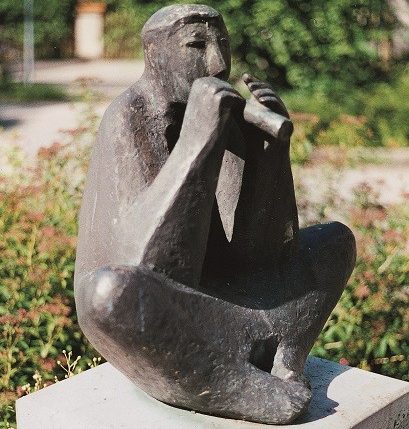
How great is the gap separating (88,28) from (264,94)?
2138 centimetres

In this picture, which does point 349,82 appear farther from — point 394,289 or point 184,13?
point 184,13

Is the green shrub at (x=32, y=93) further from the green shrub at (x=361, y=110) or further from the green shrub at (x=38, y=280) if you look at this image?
the green shrub at (x=38, y=280)

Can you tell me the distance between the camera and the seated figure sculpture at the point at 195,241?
2547 mm

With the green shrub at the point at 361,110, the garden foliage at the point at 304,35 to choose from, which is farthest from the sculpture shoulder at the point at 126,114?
the garden foliage at the point at 304,35

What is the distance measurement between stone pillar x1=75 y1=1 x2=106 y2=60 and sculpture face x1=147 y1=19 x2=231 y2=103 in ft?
68.1

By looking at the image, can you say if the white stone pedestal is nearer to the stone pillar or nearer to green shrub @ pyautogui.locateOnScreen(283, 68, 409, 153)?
green shrub @ pyautogui.locateOnScreen(283, 68, 409, 153)

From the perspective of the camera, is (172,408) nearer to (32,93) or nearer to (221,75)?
(221,75)

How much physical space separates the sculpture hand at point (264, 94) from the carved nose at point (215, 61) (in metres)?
0.09

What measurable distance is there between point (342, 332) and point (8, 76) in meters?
13.6

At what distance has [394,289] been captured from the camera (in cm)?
446

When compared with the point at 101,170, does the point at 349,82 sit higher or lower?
lower

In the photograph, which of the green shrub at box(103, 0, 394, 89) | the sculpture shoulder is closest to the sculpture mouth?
the sculpture shoulder

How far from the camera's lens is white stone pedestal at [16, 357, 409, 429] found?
2.76 m

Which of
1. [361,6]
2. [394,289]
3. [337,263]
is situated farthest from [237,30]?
[337,263]
